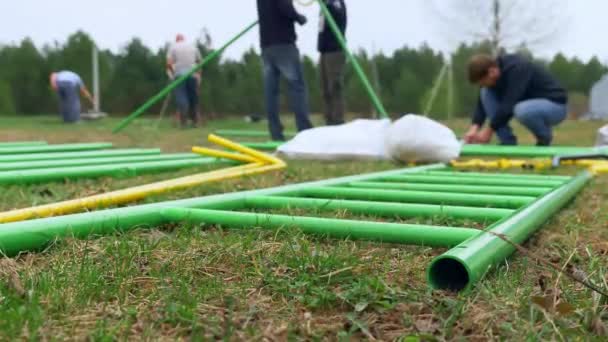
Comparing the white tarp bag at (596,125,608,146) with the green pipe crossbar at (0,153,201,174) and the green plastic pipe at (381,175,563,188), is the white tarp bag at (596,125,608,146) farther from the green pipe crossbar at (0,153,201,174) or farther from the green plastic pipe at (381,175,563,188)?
the green pipe crossbar at (0,153,201,174)

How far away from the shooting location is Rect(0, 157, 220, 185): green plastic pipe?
2702 mm

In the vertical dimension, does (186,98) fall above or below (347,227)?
above

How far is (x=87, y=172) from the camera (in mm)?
2969

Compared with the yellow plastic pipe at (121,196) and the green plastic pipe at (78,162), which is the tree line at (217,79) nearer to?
the green plastic pipe at (78,162)

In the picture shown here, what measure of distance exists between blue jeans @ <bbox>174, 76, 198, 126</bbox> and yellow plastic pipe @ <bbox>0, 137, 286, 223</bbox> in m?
4.67

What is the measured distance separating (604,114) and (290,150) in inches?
475

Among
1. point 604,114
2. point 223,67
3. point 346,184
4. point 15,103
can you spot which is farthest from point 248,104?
point 346,184

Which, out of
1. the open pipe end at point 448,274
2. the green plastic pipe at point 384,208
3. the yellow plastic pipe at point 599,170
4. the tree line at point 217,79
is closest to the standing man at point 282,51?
the yellow plastic pipe at point 599,170

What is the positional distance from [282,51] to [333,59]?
0.85 metres

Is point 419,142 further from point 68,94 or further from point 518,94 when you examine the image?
point 68,94

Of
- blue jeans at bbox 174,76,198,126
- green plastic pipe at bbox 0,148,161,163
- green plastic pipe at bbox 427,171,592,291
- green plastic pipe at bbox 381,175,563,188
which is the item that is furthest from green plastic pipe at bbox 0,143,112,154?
green plastic pipe at bbox 427,171,592,291

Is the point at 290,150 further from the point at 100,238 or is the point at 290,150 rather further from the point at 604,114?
the point at 604,114

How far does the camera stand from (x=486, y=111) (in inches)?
207

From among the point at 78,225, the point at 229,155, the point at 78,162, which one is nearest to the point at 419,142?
the point at 229,155
